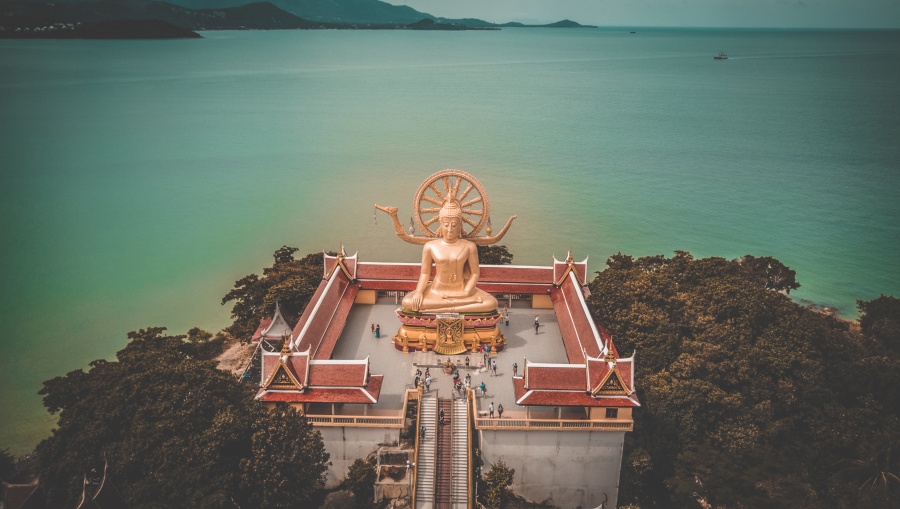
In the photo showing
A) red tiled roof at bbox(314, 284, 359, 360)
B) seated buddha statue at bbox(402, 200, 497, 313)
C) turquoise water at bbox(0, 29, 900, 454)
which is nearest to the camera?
red tiled roof at bbox(314, 284, 359, 360)

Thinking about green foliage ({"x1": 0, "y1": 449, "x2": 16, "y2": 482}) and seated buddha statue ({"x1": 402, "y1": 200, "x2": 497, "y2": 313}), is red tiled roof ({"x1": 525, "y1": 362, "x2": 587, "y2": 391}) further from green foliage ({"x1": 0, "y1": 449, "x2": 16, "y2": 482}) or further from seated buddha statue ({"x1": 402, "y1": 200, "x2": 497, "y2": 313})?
green foliage ({"x1": 0, "y1": 449, "x2": 16, "y2": 482})

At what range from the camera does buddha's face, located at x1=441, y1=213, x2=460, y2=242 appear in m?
26.7

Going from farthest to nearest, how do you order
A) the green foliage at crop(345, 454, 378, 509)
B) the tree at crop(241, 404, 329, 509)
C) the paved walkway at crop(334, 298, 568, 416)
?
1. the paved walkway at crop(334, 298, 568, 416)
2. the green foliage at crop(345, 454, 378, 509)
3. the tree at crop(241, 404, 329, 509)

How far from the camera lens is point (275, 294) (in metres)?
32.2

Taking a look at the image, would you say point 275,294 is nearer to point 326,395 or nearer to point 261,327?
point 261,327

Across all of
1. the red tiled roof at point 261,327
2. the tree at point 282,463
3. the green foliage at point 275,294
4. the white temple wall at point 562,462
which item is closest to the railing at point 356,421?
the tree at point 282,463

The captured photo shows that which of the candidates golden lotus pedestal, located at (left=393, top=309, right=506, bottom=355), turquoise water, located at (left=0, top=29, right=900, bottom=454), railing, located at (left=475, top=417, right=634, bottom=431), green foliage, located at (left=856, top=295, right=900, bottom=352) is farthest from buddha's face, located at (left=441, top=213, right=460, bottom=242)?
green foliage, located at (left=856, top=295, right=900, bottom=352)

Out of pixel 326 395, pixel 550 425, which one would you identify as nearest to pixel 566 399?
pixel 550 425

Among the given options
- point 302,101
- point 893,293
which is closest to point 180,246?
point 893,293

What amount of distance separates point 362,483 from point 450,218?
34.6 feet

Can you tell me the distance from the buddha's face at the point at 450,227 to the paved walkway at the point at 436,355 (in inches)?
198

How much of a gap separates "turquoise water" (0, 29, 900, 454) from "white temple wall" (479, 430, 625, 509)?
20682mm

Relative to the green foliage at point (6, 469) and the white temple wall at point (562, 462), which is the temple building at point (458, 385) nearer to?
the white temple wall at point (562, 462)

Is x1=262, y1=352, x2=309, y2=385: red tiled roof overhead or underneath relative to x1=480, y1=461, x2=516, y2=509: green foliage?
overhead
